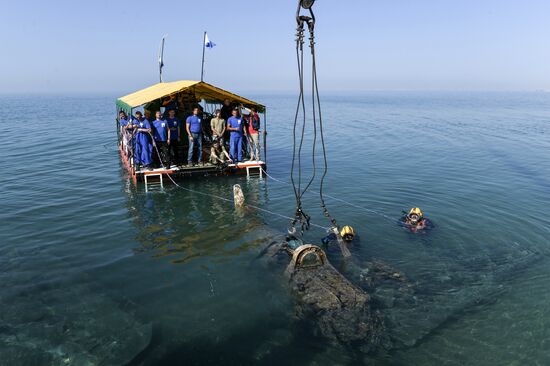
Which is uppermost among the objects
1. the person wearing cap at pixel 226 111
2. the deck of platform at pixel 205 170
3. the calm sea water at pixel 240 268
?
the person wearing cap at pixel 226 111

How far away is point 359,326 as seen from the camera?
25.8 ft

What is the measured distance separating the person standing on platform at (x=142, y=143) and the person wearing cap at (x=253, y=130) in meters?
4.72

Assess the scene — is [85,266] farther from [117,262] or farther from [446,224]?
[446,224]

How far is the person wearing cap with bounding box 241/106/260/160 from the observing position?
1925cm

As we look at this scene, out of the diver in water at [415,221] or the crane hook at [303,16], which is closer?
the crane hook at [303,16]

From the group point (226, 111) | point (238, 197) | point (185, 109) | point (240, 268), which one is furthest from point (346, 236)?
point (185, 109)

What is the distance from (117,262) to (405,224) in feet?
30.8

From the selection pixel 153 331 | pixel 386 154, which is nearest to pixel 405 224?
pixel 153 331

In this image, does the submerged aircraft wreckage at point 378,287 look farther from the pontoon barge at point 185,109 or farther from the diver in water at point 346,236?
the pontoon barge at point 185,109

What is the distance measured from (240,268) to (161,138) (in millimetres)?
9795

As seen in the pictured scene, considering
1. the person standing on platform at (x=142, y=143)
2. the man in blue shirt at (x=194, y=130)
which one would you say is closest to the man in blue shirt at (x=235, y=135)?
the man in blue shirt at (x=194, y=130)

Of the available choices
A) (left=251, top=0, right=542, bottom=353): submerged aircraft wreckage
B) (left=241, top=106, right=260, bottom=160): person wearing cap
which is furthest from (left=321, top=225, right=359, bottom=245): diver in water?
(left=241, top=106, right=260, bottom=160): person wearing cap

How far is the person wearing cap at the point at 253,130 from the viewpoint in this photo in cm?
1925

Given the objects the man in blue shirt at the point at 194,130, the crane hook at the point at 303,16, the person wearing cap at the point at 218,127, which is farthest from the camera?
the person wearing cap at the point at 218,127
